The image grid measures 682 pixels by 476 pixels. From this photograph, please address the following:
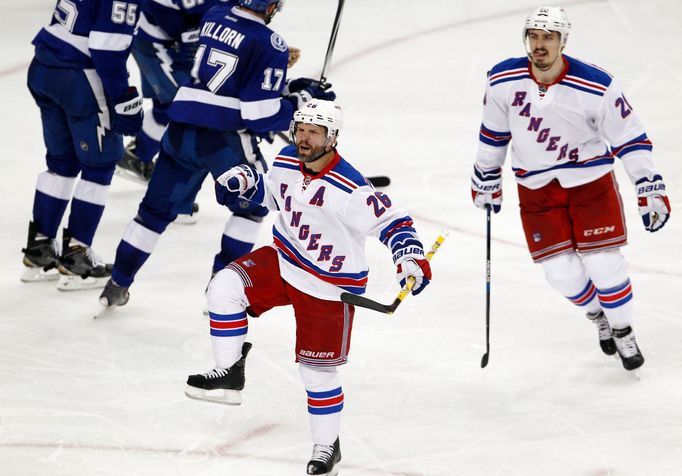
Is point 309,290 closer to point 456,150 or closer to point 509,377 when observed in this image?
point 509,377

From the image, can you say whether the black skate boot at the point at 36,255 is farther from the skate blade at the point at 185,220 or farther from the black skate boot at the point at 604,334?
the black skate boot at the point at 604,334

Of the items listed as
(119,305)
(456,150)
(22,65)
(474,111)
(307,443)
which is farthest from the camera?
(22,65)

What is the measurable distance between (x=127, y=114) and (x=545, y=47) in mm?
1736

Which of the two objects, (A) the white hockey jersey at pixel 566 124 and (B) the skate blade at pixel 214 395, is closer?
(B) the skate blade at pixel 214 395

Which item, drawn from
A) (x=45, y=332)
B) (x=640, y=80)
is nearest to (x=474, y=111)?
(x=640, y=80)

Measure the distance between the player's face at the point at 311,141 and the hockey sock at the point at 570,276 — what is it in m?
1.23

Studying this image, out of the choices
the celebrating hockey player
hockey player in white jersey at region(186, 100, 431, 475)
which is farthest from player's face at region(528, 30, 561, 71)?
the celebrating hockey player

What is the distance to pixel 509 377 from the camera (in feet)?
14.1

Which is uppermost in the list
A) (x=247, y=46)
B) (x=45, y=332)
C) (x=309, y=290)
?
(x=247, y=46)

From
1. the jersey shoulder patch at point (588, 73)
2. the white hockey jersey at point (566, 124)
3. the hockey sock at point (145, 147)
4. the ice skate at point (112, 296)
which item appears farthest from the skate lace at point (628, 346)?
the hockey sock at point (145, 147)

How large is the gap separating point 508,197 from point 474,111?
4.53ft

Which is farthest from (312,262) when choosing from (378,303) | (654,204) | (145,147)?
(145,147)

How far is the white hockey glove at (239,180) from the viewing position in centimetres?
350

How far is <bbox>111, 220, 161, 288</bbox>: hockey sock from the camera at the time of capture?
4609 mm
